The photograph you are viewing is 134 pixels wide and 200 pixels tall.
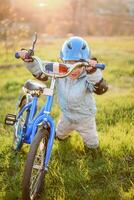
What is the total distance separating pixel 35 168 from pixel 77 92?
4.28ft

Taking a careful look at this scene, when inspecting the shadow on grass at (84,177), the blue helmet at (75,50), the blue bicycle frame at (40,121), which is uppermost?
the blue helmet at (75,50)

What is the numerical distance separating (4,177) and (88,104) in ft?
4.68

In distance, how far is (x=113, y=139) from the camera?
6.12m

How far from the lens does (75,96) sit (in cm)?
537

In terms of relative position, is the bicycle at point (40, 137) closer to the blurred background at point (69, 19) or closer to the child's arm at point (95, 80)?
the child's arm at point (95, 80)

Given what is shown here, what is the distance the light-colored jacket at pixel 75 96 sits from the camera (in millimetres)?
5336

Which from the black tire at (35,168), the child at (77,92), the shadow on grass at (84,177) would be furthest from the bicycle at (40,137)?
the child at (77,92)

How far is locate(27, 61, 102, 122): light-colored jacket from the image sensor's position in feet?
17.5

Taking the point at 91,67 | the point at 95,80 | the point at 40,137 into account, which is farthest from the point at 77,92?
the point at 40,137

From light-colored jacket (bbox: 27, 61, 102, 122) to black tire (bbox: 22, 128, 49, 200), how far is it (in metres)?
1.04

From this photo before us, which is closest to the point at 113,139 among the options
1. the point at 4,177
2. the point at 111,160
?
the point at 111,160

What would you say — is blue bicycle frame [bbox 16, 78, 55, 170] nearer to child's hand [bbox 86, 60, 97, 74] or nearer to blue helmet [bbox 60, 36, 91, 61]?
child's hand [bbox 86, 60, 97, 74]

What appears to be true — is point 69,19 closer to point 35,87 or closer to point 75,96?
point 75,96

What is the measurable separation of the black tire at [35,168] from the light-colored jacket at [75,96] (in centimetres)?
104
